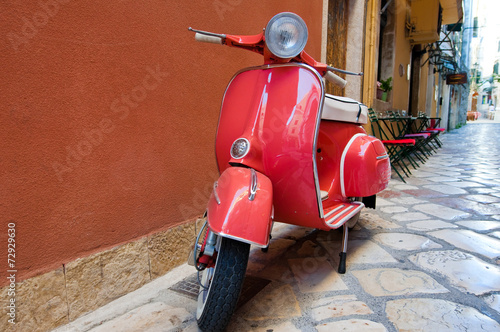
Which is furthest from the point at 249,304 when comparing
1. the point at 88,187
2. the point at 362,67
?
the point at 362,67

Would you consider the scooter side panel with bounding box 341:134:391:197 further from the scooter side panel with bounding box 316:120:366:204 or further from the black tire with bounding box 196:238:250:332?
the black tire with bounding box 196:238:250:332

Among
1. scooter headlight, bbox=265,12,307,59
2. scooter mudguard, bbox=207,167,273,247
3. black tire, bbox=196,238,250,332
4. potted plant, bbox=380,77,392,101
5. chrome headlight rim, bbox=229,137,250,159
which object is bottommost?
black tire, bbox=196,238,250,332

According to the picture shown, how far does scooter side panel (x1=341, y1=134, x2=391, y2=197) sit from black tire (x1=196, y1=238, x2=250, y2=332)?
1.18 meters

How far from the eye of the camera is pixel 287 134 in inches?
68.4

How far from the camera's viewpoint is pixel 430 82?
1451cm

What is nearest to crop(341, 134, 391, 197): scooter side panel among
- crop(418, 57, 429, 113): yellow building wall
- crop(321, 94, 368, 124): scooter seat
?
crop(321, 94, 368, 124): scooter seat

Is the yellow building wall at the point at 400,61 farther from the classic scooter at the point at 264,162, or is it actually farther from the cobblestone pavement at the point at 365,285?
the classic scooter at the point at 264,162

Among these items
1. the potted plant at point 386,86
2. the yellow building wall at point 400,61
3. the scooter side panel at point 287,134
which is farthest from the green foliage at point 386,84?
the scooter side panel at point 287,134

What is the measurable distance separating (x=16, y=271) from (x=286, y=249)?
1.79 m

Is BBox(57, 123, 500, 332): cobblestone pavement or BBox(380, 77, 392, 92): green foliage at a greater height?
BBox(380, 77, 392, 92): green foliage

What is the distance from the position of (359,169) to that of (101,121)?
67.2 inches

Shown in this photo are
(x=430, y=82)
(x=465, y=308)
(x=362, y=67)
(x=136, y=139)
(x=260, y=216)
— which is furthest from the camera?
(x=430, y=82)

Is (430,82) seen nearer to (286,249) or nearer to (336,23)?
(336,23)

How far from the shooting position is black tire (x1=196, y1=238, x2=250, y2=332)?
136 centimetres
